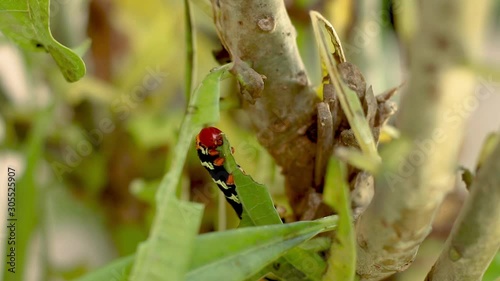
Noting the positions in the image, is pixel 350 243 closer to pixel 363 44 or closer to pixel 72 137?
pixel 363 44

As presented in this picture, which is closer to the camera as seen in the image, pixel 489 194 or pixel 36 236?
pixel 489 194

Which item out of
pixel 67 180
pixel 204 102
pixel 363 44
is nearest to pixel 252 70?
pixel 204 102

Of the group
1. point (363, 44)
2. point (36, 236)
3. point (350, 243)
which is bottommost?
point (36, 236)

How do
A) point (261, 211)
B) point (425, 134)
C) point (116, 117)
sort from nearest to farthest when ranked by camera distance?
point (425, 134) → point (261, 211) → point (116, 117)

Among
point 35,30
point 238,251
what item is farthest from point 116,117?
point 238,251

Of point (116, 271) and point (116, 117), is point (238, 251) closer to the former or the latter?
point (116, 271)

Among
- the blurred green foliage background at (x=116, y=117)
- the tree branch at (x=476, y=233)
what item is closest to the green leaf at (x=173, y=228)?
the tree branch at (x=476, y=233)

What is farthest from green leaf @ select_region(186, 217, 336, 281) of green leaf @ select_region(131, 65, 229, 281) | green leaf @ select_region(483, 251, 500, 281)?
green leaf @ select_region(483, 251, 500, 281)
